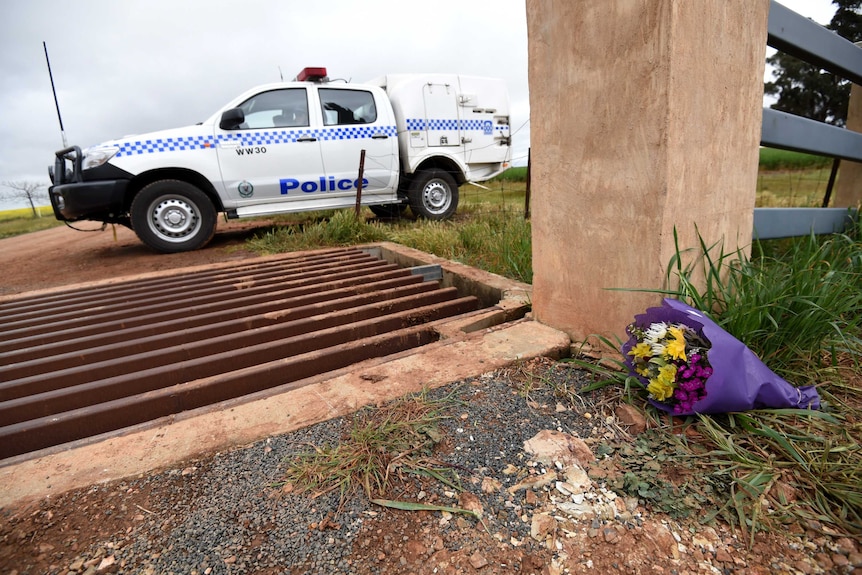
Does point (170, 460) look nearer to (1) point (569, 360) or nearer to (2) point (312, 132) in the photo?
(1) point (569, 360)

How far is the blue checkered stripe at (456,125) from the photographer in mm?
6484

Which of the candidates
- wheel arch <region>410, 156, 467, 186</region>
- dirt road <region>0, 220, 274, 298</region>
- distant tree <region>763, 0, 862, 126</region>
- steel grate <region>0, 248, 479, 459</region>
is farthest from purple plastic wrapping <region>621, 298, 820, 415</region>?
distant tree <region>763, 0, 862, 126</region>

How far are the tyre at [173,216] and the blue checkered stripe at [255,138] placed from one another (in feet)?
1.27

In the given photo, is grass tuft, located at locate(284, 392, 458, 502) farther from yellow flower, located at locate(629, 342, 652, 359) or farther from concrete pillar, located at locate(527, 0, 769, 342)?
concrete pillar, located at locate(527, 0, 769, 342)

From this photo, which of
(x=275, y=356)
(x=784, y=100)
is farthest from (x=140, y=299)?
(x=784, y=100)

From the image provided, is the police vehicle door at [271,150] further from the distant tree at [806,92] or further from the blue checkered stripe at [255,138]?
the distant tree at [806,92]

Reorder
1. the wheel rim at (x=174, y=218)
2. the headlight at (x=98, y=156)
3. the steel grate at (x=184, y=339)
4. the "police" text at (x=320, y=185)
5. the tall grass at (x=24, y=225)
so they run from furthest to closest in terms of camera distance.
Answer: the tall grass at (x=24, y=225) < the "police" text at (x=320, y=185) < the wheel rim at (x=174, y=218) < the headlight at (x=98, y=156) < the steel grate at (x=184, y=339)

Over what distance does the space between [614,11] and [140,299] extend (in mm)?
3138

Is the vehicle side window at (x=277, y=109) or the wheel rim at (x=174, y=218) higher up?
the vehicle side window at (x=277, y=109)

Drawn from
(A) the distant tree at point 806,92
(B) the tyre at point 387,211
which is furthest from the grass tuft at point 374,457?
(A) the distant tree at point 806,92

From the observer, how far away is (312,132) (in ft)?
18.5

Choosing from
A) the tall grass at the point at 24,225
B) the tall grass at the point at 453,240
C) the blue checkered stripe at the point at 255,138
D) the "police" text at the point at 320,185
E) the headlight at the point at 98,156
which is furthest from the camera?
the tall grass at the point at 24,225

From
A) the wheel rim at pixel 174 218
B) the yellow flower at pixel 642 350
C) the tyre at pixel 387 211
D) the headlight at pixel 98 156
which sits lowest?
the yellow flower at pixel 642 350

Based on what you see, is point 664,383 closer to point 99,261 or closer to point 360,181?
point 360,181
